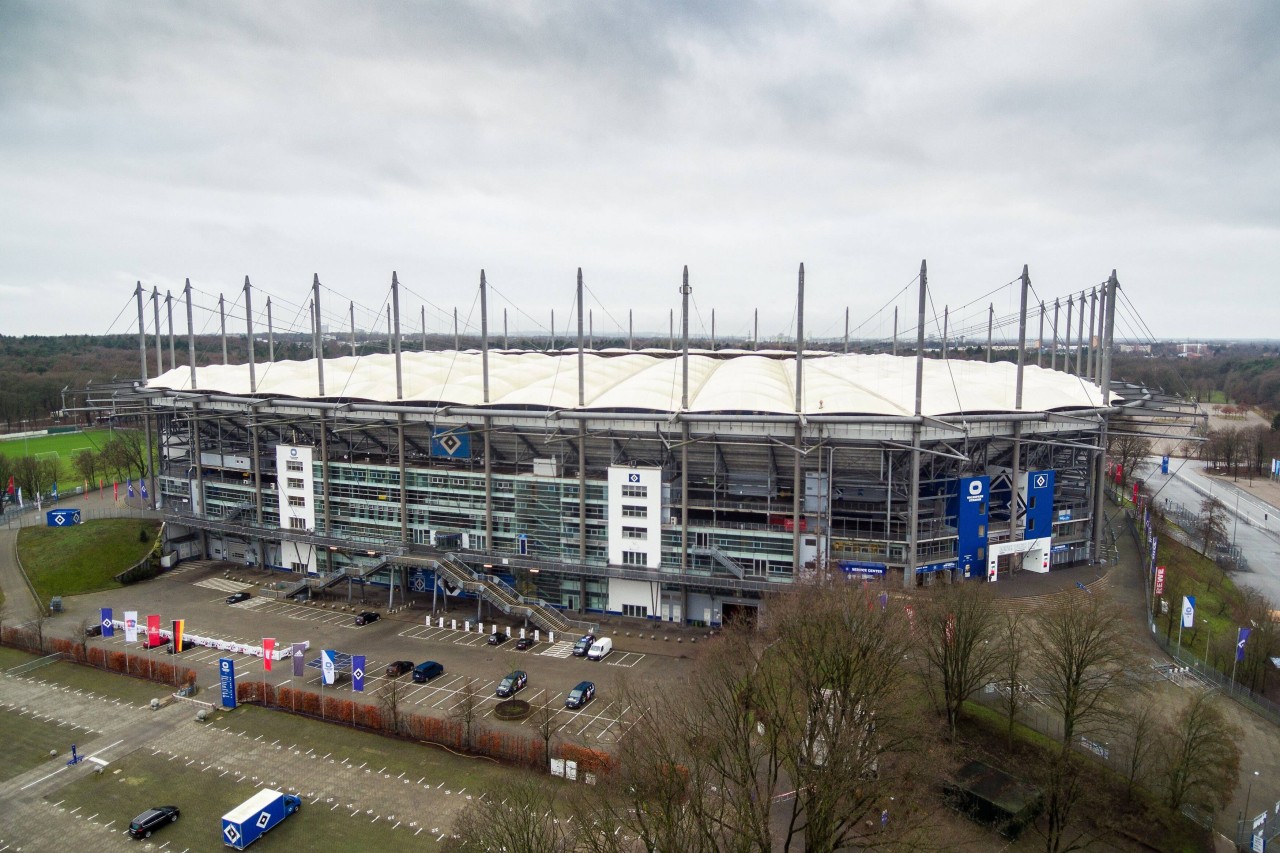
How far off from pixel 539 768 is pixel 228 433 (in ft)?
158

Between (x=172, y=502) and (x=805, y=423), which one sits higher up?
(x=805, y=423)

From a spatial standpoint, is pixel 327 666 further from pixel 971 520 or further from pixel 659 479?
pixel 971 520

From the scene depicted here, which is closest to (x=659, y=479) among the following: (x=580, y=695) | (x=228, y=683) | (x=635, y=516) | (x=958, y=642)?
(x=635, y=516)

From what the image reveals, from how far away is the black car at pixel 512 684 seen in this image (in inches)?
1489

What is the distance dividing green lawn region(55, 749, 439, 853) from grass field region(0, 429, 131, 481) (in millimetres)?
73131

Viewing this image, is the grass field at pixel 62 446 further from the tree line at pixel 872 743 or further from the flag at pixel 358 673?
the tree line at pixel 872 743

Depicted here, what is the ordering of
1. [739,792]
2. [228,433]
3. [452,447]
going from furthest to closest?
[228,433] < [452,447] < [739,792]

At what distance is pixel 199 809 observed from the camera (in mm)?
28875

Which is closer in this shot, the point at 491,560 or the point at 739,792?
the point at 739,792

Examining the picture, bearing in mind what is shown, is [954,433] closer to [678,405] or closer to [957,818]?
[678,405]

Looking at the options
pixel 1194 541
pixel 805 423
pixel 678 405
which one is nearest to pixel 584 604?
pixel 678 405

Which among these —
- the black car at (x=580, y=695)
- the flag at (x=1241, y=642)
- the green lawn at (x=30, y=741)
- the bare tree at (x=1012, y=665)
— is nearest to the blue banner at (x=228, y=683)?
the green lawn at (x=30, y=741)

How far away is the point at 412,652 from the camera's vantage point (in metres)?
44.1

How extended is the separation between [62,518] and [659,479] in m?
51.4
